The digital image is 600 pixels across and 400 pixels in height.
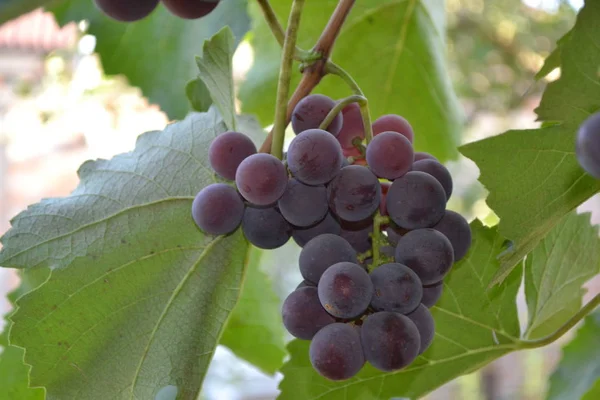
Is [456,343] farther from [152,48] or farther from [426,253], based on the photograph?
[152,48]

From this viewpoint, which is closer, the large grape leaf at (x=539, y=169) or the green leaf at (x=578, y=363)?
the large grape leaf at (x=539, y=169)

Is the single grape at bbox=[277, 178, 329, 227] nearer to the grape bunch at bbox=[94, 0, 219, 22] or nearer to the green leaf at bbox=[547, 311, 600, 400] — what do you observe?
the grape bunch at bbox=[94, 0, 219, 22]

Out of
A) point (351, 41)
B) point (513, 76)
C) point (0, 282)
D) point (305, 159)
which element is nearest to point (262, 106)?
point (351, 41)

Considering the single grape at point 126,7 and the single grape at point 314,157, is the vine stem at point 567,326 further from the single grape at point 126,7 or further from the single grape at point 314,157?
the single grape at point 126,7

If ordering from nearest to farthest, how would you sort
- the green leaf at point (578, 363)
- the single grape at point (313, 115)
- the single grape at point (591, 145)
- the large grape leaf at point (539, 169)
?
the single grape at point (591, 145)
the large grape leaf at point (539, 169)
the single grape at point (313, 115)
the green leaf at point (578, 363)

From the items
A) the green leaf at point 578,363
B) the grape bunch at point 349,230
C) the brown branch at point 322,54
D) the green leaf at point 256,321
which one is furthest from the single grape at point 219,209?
the green leaf at point 578,363

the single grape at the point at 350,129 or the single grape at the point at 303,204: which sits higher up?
the single grape at the point at 350,129

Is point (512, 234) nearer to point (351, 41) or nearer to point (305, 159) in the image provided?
point (305, 159)
